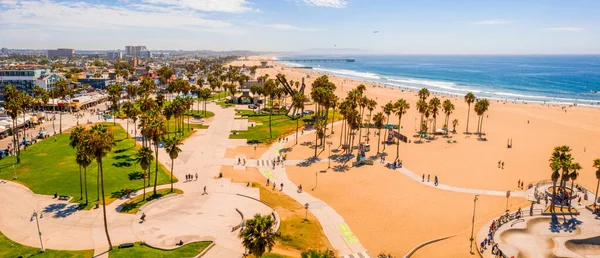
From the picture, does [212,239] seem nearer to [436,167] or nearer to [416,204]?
[416,204]

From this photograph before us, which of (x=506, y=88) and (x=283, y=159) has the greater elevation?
(x=506, y=88)

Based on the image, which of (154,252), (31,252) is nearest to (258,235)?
(154,252)

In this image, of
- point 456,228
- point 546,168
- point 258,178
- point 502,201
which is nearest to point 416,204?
point 456,228

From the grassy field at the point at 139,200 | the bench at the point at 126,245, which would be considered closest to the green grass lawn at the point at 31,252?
the bench at the point at 126,245

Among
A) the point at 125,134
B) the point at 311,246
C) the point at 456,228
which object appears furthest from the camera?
the point at 125,134

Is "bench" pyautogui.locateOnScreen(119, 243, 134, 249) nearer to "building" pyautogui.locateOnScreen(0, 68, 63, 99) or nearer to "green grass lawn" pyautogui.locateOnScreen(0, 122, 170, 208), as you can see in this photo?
"green grass lawn" pyautogui.locateOnScreen(0, 122, 170, 208)

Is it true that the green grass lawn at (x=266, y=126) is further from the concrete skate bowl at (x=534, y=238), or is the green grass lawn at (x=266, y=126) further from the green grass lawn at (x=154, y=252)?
the concrete skate bowl at (x=534, y=238)

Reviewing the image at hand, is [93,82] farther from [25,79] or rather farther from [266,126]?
[266,126]
